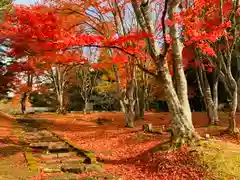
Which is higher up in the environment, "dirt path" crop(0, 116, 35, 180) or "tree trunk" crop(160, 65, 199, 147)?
"tree trunk" crop(160, 65, 199, 147)

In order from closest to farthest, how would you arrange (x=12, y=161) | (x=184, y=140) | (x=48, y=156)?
1. (x=184, y=140)
2. (x=12, y=161)
3. (x=48, y=156)

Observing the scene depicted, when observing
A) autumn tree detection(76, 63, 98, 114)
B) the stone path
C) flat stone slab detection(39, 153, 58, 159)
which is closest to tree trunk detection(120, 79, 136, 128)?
the stone path

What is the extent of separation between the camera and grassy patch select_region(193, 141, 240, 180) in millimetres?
7680

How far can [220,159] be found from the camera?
824cm

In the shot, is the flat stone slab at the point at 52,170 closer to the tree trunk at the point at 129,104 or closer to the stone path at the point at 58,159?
the stone path at the point at 58,159

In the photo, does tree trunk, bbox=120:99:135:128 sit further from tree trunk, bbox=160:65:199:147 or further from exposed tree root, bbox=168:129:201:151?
exposed tree root, bbox=168:129:201:151

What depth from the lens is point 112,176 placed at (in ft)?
27.3

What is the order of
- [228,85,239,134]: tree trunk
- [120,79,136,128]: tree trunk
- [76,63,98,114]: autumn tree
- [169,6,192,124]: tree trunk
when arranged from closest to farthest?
[169,6,192,124]: tree trunk → [228,85,239,134]: tree trunk → [120,79,136,128]: tree trunk → [76,63,98,114]: autumn tree

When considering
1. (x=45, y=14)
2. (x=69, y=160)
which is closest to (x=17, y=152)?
(x=69, y=160)

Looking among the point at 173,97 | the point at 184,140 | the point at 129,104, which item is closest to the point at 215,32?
the point at 173,97

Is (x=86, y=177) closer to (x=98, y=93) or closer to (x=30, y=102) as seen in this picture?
(x=98, y=93)

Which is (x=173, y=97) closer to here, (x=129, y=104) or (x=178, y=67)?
(x=178, y=67)

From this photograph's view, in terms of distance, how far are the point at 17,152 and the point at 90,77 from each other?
27.6 m

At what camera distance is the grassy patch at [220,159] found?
768cm
